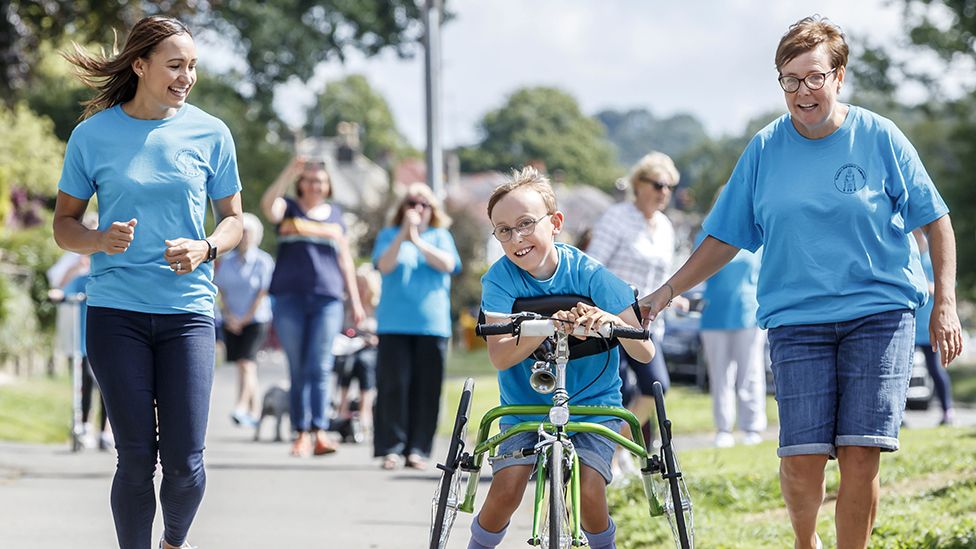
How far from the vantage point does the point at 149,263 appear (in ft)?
18.6

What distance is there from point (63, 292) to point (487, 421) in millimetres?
8466

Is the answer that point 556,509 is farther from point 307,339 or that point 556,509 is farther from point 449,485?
point 307,339

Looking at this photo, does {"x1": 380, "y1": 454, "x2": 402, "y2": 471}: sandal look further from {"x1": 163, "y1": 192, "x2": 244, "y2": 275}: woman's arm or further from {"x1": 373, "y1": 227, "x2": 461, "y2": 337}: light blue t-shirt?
{"x1": 163, "y1": 192, "x2": 244, "y2": 275}: woman's arm

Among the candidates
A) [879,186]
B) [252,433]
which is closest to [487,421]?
[879,186]

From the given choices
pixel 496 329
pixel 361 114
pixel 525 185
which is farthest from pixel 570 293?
pixel 361 114

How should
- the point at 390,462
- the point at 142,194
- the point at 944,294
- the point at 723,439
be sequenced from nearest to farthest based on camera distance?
the point at 944,294 < the point at 142,194 < the point at 390,462 < the point at 723,439

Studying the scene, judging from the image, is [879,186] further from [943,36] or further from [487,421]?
[943,36]

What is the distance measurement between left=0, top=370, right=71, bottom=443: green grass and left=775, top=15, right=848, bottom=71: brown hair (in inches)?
364

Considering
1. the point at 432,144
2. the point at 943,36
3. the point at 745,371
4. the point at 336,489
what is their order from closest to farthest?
the point at 336,489 → the point at 745,371 → the point at 432,144 → the point at 943,36

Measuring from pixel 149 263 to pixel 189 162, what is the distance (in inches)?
15.5

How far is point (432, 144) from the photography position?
16.1m

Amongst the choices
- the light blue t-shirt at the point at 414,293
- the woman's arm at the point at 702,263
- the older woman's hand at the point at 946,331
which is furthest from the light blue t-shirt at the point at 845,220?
the light blue t-shirt at the point at 414,293

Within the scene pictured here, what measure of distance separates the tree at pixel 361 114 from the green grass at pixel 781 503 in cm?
11683

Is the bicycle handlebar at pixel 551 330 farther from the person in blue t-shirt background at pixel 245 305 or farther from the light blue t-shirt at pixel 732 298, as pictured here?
the person in blue t-shirt background at pixel 245 305
